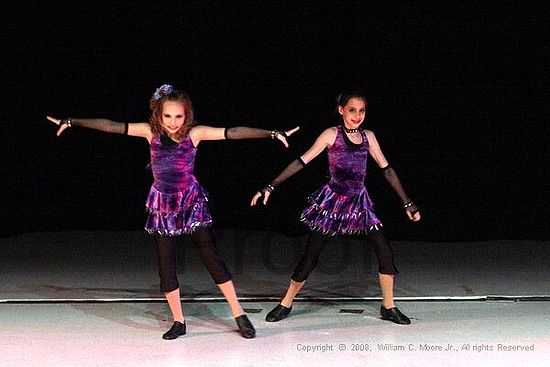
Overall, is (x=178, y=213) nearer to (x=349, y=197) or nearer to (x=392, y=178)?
(x=349, y=197)

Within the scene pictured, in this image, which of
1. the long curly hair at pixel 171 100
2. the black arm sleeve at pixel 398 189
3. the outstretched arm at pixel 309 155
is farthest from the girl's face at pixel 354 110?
the long curly hair at pixel 171 100

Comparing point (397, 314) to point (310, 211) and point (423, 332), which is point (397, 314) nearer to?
point (423, 332)

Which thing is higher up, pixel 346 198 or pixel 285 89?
pixel 285 89

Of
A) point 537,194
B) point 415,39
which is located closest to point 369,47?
point 415,39

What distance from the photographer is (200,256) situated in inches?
197

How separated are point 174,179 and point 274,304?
1056 mm

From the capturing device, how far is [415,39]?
7.19 metres

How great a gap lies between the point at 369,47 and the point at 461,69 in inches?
26.3

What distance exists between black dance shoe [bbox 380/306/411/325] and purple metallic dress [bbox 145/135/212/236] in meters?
1.02

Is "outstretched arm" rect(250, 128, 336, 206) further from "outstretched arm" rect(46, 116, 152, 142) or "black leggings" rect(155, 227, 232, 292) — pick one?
"outstretched arm" rect(46, 116, 152, 142)

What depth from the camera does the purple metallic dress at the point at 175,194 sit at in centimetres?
491

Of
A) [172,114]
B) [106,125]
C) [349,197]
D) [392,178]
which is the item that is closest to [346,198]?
[349,197]

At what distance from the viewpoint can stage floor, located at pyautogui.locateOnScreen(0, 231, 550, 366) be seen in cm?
462

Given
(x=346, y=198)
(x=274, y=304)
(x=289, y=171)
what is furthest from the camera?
(x=274, y=304)
